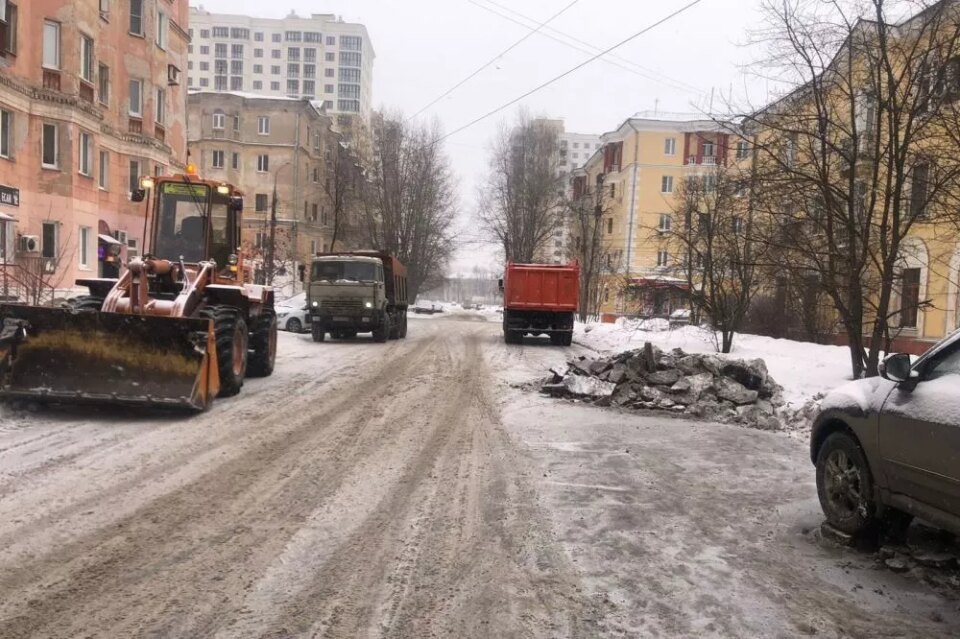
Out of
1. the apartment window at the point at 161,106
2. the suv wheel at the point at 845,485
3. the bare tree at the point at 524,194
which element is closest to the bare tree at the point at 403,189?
the bare tree at the point at 524,194

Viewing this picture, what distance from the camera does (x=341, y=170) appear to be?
165 ft

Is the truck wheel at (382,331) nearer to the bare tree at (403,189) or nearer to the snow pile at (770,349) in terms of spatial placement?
the snow pile at (770,349)

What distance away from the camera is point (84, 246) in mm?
24891

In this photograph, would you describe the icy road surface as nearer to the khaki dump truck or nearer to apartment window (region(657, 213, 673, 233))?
the khaki dump truck

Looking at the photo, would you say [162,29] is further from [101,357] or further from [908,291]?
[908,291]

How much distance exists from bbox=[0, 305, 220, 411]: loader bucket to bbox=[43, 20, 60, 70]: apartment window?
19.2 meters

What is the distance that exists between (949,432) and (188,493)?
5.28 m

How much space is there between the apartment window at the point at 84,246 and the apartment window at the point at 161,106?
7.60 m

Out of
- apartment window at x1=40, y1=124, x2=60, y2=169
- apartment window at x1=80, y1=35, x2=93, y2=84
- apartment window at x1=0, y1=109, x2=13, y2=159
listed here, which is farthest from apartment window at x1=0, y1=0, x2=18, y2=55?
apartment window at x1=40, y1=124, x2=60, y2=169

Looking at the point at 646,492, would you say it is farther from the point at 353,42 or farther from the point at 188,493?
the point at 353,42

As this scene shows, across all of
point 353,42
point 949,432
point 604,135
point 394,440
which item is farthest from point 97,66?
point 353,42

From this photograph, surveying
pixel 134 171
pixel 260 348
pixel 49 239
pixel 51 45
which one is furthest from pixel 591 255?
pixel 260 348

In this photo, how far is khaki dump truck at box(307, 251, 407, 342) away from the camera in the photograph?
20.5 metres

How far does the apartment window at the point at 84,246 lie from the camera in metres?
24.5
